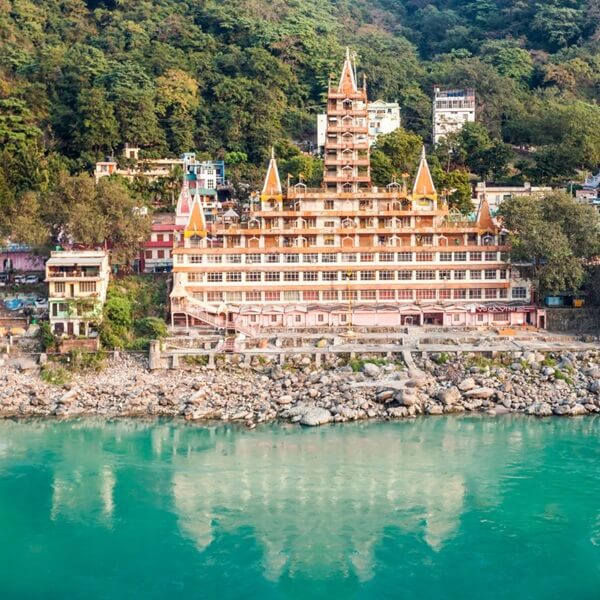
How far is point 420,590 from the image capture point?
2069 centimetres

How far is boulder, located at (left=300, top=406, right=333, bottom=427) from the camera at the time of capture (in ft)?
96.0

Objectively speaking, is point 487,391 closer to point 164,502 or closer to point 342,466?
point 342,466

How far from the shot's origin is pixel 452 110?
192ft

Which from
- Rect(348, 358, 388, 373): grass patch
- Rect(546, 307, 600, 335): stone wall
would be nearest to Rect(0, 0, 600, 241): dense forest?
Rect(546, 307, 600, 335): stone wall

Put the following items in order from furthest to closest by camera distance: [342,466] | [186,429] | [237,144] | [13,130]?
[237,144], [13,130], [186,429], [342,466]

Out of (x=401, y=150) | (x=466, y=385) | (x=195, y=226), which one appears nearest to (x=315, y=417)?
(x=466, y=385)

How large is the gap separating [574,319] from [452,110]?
24.4 metres

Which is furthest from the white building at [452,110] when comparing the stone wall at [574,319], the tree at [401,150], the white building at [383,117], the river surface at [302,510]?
the river surface at [302,510]

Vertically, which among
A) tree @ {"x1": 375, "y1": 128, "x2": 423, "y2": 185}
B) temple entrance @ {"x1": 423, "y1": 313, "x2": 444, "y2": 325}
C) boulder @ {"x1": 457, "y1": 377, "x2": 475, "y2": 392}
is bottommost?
boulder @ {"x1": 457, "y1": 377, "x2": 475, "y2": 392}

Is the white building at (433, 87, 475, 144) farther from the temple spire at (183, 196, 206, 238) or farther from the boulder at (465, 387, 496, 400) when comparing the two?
the boulder at (465, 387, 496, 400)

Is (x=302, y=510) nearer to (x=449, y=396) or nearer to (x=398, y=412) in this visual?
(x=398, y=412)

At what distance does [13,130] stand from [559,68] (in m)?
34.1

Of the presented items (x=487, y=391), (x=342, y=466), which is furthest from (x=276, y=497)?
(x=487, y=391)

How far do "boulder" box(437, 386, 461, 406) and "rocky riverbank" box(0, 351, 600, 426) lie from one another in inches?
1.3
